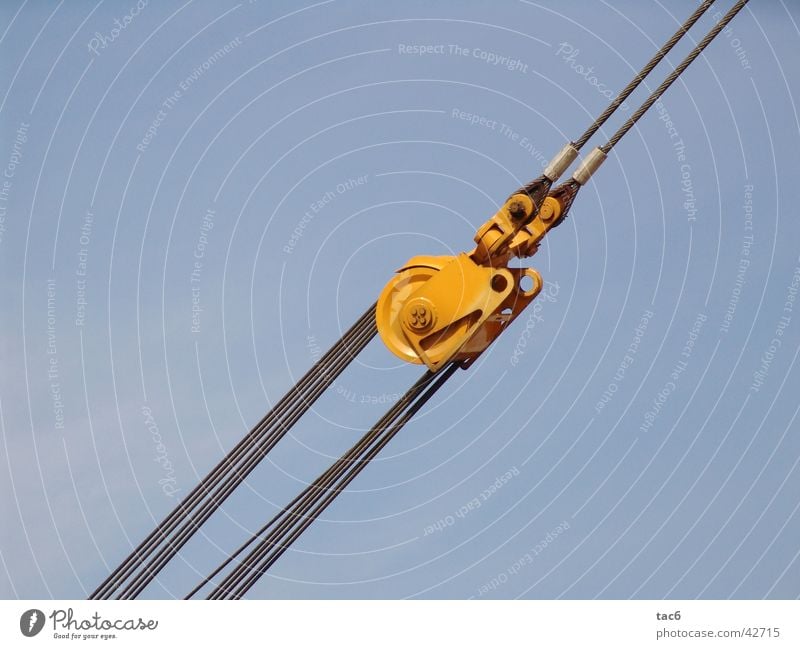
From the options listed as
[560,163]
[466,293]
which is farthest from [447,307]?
[560,163]

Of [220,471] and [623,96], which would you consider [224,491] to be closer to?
[220,471]

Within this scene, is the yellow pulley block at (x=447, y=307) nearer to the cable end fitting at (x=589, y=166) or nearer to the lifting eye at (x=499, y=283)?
the lifting eye at (x=499, y=283)

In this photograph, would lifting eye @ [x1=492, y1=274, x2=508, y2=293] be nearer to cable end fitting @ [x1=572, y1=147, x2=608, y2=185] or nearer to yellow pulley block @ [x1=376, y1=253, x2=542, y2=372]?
yellow pulley block @ [x1=376, y1=253, x2=542, y2=372]

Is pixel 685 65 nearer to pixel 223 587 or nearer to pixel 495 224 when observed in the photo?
pixel 495 224

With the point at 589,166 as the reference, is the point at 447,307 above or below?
below

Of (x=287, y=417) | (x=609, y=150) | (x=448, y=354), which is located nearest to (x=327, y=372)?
(x=287, y=417)
